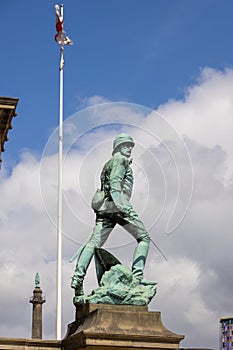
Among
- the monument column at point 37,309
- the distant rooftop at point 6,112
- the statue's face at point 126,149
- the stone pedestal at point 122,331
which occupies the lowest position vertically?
the stone pedestal at point 122,331

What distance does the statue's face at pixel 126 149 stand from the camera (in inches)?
810

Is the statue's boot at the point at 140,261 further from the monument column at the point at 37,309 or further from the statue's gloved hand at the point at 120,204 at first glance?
the monument column at the point at 37,309

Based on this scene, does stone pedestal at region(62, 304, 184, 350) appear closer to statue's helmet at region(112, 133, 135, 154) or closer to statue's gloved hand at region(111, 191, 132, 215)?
statue's gloved hand at region(111, 191, 132, 215)

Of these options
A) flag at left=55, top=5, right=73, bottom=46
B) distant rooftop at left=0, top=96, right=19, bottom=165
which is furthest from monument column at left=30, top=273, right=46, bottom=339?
flag at left=55, top=5, right=73, bottom=46

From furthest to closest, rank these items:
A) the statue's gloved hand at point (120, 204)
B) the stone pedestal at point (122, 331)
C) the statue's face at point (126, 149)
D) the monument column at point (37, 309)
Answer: the monument column at point (37, 309), the statue's face at point (126, 149), the statue's gloved hand at point (120, 204), the stone pedestal at point (122, 331)

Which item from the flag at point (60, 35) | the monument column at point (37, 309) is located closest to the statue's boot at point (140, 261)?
the flag at point (60, 35)

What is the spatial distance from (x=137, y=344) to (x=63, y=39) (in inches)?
983

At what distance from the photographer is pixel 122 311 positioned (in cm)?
1859

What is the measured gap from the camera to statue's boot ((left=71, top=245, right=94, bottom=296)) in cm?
1959

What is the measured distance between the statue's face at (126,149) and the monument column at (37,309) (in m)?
36.5

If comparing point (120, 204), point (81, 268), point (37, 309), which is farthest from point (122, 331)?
point (37, 309)

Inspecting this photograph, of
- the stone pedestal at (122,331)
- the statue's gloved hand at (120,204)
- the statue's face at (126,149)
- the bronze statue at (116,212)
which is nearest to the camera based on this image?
the stone pedestal at (122,331)

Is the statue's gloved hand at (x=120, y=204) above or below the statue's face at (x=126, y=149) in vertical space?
below

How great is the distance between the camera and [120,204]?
65.7 feet
